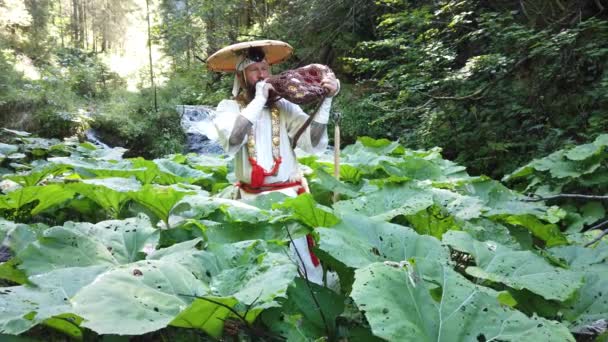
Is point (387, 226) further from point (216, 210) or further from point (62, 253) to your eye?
point (62, 253)

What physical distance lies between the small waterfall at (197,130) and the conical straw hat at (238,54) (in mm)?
7503

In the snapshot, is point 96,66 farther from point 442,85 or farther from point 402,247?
point 402,247

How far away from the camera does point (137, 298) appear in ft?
3.35

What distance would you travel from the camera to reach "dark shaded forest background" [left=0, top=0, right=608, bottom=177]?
19.4ft

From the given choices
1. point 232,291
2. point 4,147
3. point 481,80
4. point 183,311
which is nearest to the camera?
point 183,311

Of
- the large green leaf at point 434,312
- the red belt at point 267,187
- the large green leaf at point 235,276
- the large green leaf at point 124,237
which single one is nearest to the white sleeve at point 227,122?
the red belt at point 267,187

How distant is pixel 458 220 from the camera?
1923 millimetres

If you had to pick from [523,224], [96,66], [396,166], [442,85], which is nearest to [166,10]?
[96,66]

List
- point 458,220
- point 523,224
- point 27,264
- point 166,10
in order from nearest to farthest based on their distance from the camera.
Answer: point 27,264
point 458,220
point 523,224
point 166,10

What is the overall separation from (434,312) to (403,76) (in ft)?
20.4

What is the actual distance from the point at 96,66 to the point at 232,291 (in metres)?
20.2

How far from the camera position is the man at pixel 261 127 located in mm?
2625

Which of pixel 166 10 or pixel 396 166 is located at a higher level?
pixel 166 10

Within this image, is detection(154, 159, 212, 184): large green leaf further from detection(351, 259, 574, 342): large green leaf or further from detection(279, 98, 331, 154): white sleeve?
detection(351, 259, 574, 342): large green leaf
